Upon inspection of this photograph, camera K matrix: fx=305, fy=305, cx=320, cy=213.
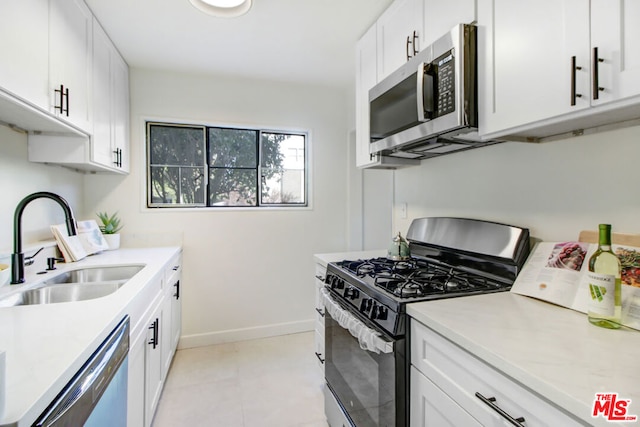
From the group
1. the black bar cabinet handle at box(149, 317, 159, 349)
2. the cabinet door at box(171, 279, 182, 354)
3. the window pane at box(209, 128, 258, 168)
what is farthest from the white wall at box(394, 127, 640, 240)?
the cabinet door at box(171, 279, 182, 354)

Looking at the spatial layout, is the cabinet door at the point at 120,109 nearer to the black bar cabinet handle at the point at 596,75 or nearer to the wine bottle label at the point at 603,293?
the black bar cabinet handle at the point at 596,75

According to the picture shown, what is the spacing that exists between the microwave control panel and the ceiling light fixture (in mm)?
1117

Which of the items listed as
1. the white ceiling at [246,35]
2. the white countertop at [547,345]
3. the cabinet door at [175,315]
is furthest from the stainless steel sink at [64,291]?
the white ceiling at [246,35]

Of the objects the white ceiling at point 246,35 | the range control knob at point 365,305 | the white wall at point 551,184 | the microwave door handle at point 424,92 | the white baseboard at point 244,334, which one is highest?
the white ceiling at point 246,35

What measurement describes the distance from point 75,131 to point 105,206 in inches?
42.9

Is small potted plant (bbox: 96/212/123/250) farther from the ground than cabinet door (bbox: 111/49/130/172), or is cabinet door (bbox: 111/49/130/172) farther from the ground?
cabinet door (bbox: 111/49/130/172)

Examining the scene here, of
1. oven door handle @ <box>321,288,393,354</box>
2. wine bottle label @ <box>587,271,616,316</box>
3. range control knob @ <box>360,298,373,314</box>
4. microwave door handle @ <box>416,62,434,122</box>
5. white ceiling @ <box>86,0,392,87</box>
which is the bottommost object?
oven door handle @ <box>321,288,393,354</box>

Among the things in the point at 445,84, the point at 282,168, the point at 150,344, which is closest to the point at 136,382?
the point at 150,344

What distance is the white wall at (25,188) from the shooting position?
1.65m

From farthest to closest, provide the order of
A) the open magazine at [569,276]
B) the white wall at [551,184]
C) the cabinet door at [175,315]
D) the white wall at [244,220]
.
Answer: the white wall at [244,220]
the cabinet door at [175,315]
the white wall at [551,184]
the open magazine at [569,276]

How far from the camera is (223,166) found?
3043mm

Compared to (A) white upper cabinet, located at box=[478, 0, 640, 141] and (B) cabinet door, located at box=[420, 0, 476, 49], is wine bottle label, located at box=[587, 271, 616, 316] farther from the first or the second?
(B) cabinet door, located at box=[420, 0, 476, 49]

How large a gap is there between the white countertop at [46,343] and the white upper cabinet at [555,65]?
151cm

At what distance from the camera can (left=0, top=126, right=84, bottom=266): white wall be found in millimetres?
1647
